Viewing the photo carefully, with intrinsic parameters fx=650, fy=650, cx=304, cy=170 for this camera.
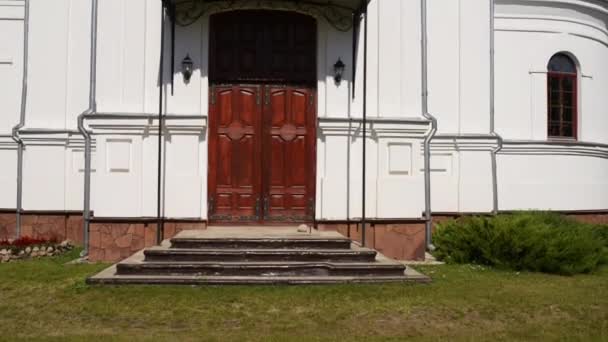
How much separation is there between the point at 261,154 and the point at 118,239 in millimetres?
2506

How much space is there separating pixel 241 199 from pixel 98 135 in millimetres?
2357

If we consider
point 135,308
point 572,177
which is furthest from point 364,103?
point 572,177

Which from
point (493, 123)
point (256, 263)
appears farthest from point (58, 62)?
point (493, 123)

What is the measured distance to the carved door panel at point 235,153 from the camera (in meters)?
10.2

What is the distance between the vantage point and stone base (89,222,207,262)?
31.6 feet

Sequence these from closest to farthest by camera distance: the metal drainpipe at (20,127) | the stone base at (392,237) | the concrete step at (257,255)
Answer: the concrete step at (257,255)
the stone base at (392,237)
the metal drainpipe at (20,127)

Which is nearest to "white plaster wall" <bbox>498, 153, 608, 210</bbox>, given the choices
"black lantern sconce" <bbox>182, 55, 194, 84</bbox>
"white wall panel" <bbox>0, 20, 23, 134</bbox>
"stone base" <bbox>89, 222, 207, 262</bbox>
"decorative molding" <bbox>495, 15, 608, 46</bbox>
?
"decorative molding" <bbox>495, 15, 608, 46</bbox>

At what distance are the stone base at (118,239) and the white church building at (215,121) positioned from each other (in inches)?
0.8

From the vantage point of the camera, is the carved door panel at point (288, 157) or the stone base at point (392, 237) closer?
the stone base at point (392, 237)

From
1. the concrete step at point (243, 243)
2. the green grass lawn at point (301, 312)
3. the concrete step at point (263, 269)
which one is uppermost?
the concrete step at point (243, 243)

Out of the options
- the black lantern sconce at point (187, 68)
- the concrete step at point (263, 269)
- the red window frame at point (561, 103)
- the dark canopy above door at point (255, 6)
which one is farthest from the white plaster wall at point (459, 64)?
the concrete step at point (263, 269)

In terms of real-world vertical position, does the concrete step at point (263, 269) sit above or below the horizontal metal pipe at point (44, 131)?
below

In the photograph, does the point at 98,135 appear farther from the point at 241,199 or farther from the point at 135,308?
the point at 135,308

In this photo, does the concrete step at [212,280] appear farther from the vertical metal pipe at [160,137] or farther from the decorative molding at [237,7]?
the decorative molding at [237,7]
